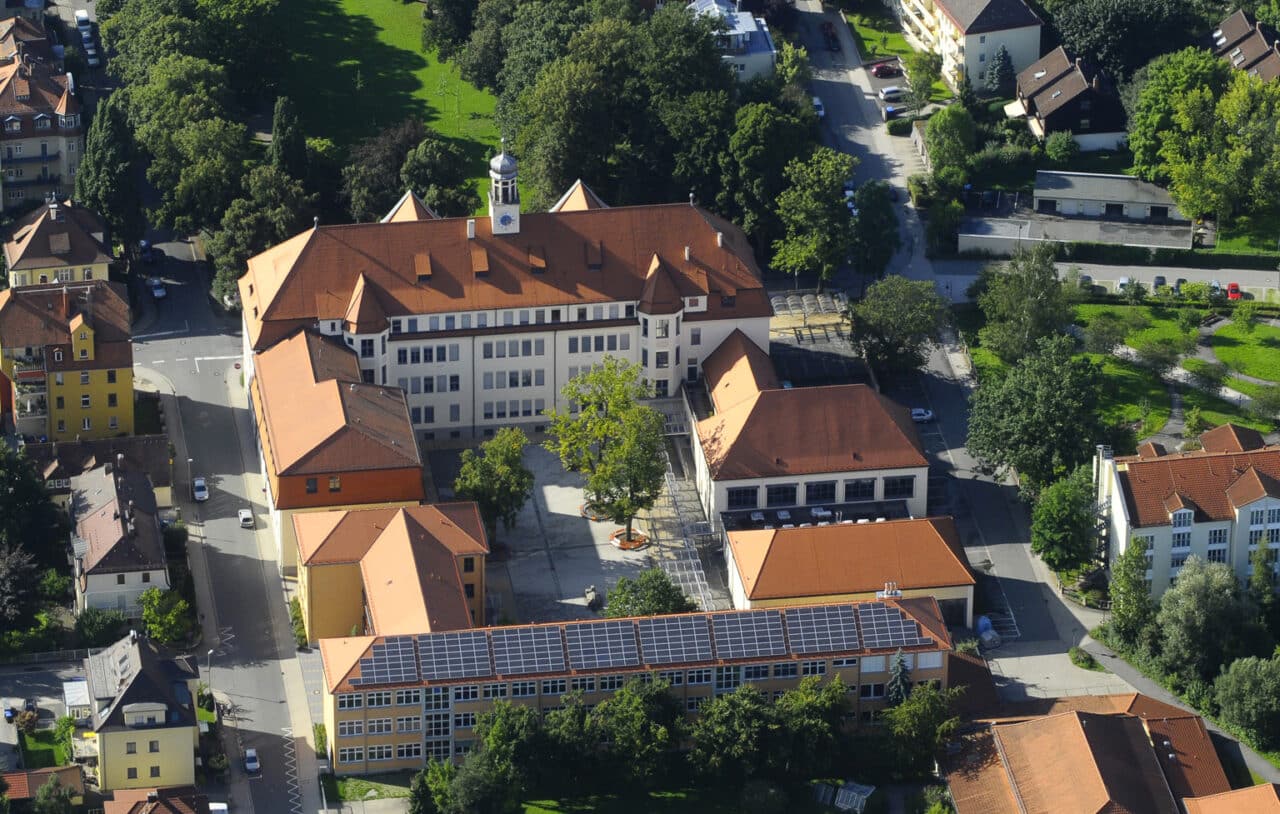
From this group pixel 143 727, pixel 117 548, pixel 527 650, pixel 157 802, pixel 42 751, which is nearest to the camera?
pixel 157 802

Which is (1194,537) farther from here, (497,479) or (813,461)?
(497,479)

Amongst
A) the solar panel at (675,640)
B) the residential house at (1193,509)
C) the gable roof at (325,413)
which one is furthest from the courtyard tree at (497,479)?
the residential house at (1193,509)

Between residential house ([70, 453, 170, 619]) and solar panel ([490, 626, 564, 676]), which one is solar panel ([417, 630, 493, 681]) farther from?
residential house ([70, 453, 170, 619])

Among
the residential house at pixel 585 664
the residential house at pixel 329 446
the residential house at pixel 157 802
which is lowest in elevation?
the residential house at pixel 157 802

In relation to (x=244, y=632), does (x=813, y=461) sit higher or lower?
higher

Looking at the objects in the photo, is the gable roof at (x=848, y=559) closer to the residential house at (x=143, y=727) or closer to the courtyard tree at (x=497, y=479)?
the courtyard tree at (x=497, y=479)

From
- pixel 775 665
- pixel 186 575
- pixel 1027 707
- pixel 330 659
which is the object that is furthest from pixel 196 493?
pixel 1027 707

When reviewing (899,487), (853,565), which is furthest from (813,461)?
(853,565)

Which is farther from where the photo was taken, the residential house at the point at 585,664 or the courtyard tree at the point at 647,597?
the courtyard tree at the point at 647,597
